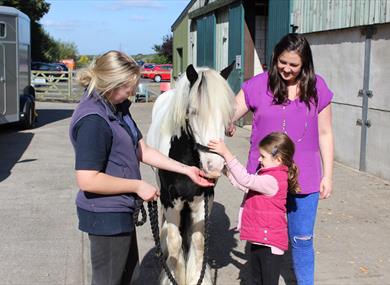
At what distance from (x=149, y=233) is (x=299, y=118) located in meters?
2.55

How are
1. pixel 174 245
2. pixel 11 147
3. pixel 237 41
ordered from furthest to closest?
1. pixel 237 41
2. pixel 11 147
3. pixel 174 245

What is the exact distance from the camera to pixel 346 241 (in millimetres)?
5035

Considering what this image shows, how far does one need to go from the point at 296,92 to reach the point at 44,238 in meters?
3.04

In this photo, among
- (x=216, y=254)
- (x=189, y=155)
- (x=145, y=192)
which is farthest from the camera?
(x=216, y=254)

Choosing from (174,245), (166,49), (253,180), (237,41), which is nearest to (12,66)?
(237,41)

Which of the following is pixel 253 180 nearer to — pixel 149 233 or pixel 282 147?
pixel 282 147

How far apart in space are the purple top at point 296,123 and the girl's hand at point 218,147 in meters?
0.43

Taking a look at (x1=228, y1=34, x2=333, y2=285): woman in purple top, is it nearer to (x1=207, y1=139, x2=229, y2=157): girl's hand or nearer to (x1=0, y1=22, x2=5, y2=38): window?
(x1=207, y1=139, x2=229, y2=157): girl's hand

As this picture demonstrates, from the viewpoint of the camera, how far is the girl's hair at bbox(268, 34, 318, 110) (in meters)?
3.12

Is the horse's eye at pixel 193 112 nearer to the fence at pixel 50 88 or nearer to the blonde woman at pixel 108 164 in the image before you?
the blonde woman at pixel 108 164

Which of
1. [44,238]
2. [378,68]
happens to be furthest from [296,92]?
[378,68]

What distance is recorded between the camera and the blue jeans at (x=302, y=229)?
3.35 meters

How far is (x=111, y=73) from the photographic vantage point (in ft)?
7.97

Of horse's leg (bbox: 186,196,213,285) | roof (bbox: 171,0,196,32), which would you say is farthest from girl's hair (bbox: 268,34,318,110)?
roof (bbox: 171,0,196,32)
